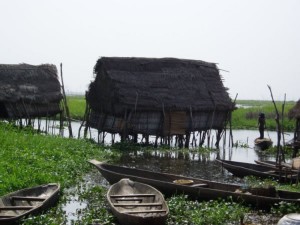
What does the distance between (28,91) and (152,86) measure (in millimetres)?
6326

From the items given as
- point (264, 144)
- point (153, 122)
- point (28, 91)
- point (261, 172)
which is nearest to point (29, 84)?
point (28, 91)

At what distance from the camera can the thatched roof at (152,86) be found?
2212cm

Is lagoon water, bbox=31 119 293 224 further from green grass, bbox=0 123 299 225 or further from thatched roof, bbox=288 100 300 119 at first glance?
thatched roof, bbox=288 100 300 119

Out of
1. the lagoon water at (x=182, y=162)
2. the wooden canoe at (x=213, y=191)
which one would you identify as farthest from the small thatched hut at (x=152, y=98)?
the wooden canoe at (x=213, y=191)

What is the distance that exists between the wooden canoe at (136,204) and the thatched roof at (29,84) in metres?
13.7

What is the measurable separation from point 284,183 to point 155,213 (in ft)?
18.4

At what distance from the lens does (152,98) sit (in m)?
22.6

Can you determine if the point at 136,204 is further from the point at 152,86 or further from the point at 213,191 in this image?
the point at 152,86

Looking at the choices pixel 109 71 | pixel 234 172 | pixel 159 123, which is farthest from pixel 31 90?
pixel 234 172

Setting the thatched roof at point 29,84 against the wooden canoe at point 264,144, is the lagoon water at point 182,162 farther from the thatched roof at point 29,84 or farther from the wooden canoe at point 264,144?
the thatched roof at point 29,84

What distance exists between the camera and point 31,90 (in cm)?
2441

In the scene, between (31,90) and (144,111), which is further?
(31,90)

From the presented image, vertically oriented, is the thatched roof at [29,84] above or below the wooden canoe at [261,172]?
above

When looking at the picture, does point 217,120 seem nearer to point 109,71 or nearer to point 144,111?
point 144,111
